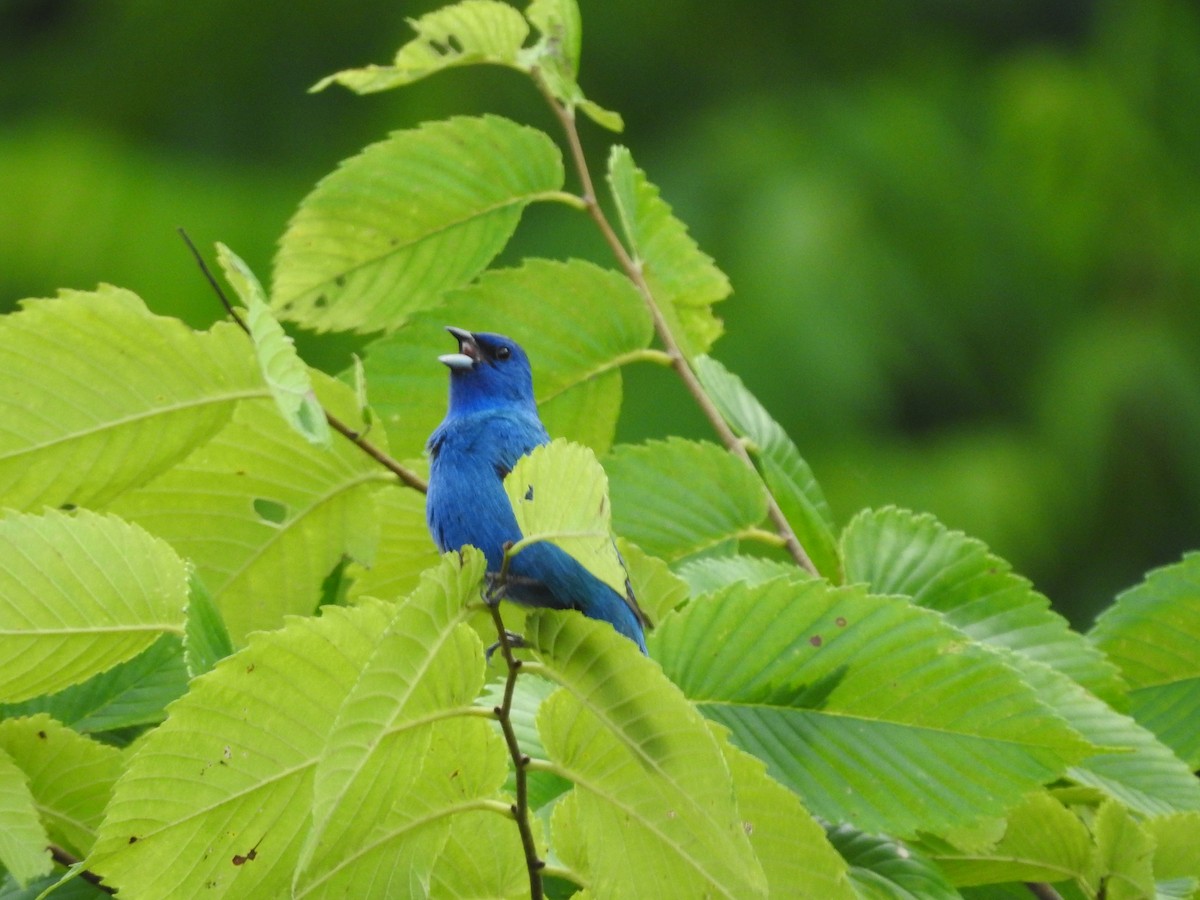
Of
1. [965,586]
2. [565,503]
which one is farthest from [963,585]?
[565,503]

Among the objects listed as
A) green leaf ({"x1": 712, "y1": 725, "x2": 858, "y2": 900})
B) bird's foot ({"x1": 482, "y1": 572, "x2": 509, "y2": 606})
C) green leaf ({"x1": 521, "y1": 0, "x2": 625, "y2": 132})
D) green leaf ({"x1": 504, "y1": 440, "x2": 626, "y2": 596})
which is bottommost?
green leaf ({"x1": 712, "y1": 725, "x2": 858, "y2": 900})

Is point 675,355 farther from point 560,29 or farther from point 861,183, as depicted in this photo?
point 861,183

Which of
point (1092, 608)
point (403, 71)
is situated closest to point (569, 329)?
point (403, 71)

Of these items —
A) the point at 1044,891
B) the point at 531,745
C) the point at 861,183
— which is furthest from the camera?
the point at 861,183

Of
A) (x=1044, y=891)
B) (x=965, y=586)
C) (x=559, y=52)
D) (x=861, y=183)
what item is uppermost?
(x=559, y=52)

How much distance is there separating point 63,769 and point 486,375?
0.73 metres

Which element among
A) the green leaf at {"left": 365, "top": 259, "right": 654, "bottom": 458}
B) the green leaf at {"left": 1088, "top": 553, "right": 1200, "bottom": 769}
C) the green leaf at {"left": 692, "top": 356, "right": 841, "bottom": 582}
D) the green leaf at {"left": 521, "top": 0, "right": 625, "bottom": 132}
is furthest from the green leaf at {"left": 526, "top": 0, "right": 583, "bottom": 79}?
the green leaf at {"left": 1088, "top": 553, "right": 1200, "bottom": 769}

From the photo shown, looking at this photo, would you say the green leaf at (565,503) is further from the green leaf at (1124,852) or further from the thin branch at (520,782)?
the green leaf at (1124,852)

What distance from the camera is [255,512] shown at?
1.43 meters

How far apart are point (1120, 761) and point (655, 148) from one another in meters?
9.43

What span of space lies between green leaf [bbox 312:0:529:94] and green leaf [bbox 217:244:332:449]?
531mm

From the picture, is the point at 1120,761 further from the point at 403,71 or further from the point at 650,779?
the point at 403,71

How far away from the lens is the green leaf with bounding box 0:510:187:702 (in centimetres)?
113

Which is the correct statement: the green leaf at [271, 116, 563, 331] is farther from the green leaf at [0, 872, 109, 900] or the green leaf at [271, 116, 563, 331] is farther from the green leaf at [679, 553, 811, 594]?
the green leaf at [0, 872, 109, 900]
